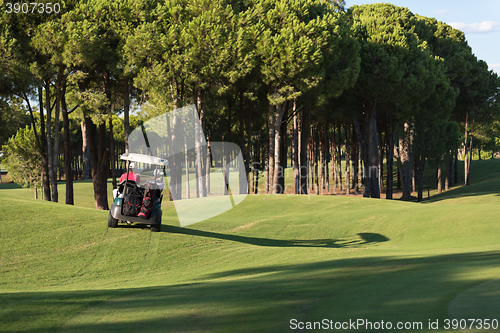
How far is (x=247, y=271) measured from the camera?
1073 centimetres

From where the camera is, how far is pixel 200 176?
32.5m

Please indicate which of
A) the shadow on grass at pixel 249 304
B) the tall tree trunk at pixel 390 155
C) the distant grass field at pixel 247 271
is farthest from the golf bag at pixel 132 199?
the tall tree trunk at pixel 390 155

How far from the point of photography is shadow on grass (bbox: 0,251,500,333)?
5.29 m

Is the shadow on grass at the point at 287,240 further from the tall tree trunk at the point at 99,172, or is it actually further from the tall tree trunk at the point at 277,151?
the tall tree trunk at the point at 277,151

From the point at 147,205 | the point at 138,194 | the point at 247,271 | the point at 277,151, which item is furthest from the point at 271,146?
the point at 247,271

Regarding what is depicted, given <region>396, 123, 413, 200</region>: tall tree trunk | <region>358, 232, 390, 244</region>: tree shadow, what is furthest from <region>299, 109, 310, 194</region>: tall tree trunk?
<region>358, 232, 390, 244</region>: tree shadow

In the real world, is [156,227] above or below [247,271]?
above

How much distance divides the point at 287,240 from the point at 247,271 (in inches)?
287

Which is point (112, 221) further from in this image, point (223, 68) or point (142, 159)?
point (223, 68)

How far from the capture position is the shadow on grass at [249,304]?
5.29 metres

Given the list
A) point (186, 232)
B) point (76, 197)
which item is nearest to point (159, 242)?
point (186, 232)

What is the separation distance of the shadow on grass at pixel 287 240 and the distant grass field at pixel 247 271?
0.28ft

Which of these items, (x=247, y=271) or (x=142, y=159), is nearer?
(x=247, y=271)

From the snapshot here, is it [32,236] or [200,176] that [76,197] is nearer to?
[200,176]
